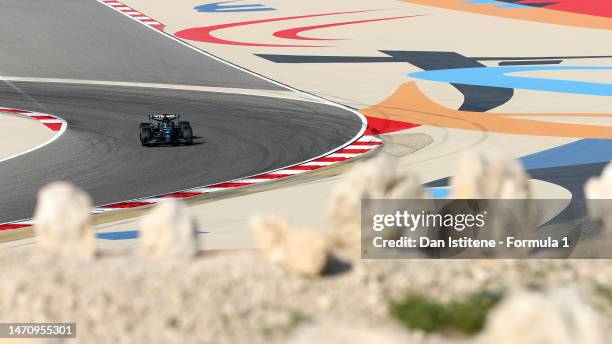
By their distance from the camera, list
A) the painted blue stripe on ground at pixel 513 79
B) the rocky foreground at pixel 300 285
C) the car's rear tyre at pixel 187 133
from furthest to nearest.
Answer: the painted blue stripe on ground at pixel 513 79 < the car's rear tyre at pixel 187 133 < the rocky foreground at pixel 300 285

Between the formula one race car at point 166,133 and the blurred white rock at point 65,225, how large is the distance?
15119 mm

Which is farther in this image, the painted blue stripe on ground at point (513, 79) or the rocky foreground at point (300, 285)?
the painted blue stripe on ground at point (513, 79)

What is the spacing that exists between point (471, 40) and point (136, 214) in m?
28.7

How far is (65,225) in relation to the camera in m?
13.9

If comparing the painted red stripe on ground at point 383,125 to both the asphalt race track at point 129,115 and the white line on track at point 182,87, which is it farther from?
the white line on track at point 182,87

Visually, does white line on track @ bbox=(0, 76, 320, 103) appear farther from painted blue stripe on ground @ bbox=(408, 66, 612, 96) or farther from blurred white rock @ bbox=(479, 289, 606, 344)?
blurred white rock @ bbox=(479, 289, 606, 344)

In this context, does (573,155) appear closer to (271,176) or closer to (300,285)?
(271,176)

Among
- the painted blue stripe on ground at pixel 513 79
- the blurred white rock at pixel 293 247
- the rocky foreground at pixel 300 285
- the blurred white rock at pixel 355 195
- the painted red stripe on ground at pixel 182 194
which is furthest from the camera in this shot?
the painted blue stripe on ground at pixel 513 79

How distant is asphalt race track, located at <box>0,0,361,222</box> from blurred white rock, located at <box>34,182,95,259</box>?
28.1 feet

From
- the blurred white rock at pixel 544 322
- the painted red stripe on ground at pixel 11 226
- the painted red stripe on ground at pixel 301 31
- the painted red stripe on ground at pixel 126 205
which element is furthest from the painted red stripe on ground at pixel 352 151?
the painted red stripe on ground at pixel 301 31

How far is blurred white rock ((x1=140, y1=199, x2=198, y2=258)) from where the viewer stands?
13297 mm

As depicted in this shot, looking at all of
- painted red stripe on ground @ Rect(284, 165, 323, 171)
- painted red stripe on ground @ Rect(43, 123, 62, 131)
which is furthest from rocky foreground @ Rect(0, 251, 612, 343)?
painted red stripe on ground @ Rect(43, 123, 62, 131)

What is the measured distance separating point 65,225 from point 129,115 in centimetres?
2055

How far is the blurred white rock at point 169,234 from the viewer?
13297 millimetres
